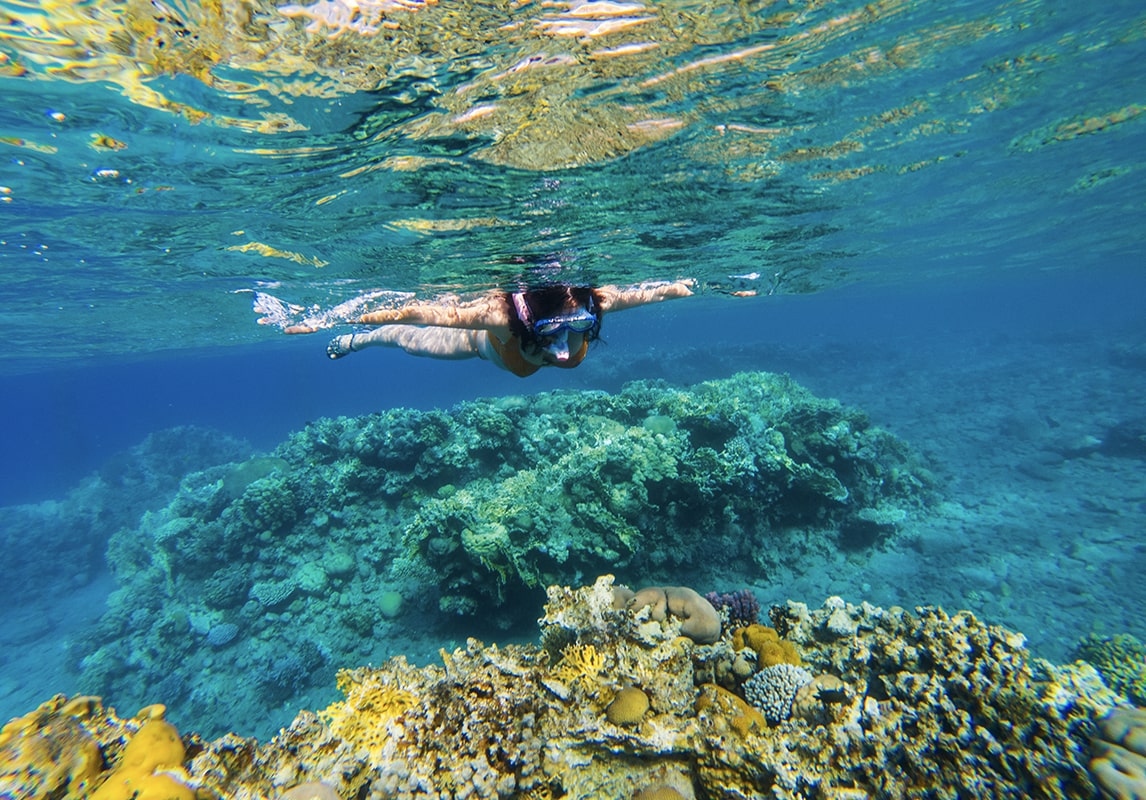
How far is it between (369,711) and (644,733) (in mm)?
2327

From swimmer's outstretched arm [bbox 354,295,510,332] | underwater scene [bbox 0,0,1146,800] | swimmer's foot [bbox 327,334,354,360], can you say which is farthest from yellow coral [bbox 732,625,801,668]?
swimmer's foot [bbox 327,334,354,360]

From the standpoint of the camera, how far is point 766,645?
4.84 meters

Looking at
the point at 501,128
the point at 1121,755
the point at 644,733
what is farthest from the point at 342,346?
the point at 1121,755

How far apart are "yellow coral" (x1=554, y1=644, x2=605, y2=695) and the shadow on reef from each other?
4.10 m

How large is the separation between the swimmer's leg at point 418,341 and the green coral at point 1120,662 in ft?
28.8

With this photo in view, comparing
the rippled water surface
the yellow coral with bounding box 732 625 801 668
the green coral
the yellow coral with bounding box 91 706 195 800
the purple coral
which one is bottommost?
the green coral

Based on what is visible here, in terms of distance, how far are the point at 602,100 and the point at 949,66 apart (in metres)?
5.88

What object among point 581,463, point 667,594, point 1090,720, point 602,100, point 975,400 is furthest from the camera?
point 975,400

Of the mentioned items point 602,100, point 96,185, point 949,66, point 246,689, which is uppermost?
point 949,66

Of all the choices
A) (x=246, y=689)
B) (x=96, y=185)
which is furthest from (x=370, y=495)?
(x=96, y=185)

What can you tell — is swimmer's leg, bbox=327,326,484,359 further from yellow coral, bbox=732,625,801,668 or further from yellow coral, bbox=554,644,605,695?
yellow coral, bbox=732,625,801,668

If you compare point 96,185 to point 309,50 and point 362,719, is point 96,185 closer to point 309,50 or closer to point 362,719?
point 309,50

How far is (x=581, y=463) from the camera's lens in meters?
10.1

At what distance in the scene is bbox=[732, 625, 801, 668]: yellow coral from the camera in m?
4.70
